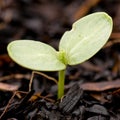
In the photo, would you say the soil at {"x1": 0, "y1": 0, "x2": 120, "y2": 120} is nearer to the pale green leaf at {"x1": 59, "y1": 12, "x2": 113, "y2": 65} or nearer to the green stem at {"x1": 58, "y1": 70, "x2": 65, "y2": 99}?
the green stem at {"x1": 58, "y1": 70, "x2": 65, "y2": 99}

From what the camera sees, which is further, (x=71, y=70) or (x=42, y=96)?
(x=71, y=70)

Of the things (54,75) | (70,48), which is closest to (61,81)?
(70,48)

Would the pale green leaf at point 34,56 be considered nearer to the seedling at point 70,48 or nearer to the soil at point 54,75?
the seedling at point 70,48

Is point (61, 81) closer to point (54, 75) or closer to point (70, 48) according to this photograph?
point (70, 48)

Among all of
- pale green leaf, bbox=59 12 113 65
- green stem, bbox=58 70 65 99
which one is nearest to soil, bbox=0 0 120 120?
green stem, bbox=58 70 65 99

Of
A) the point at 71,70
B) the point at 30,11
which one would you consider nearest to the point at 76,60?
the point at 71,70

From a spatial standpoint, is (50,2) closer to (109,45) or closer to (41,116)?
(109,45)

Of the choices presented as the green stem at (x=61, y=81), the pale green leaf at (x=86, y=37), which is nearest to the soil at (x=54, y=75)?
the green stem at (x=61, y=81)
